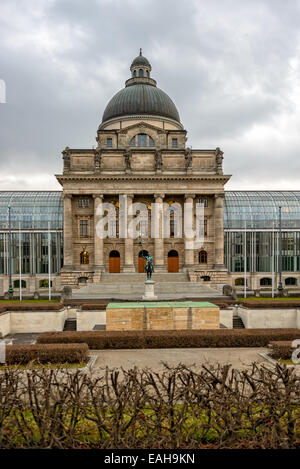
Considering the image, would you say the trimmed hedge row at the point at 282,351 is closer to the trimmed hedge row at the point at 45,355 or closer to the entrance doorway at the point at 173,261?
the trimmed hedge row at the point at 45,355

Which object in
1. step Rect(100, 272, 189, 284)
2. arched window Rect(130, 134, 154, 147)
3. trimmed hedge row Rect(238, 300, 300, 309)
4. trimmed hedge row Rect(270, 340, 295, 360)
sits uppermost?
arched window Rect(130, 134, 154, 147)

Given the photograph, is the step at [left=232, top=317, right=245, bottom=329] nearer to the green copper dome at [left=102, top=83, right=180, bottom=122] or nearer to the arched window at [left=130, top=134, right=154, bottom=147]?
the arched window at [left=130, top=134, right=154, bottom=147]

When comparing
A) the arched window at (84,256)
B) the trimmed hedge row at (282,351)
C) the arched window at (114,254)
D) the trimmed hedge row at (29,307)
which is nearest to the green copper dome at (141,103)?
the arched window at (114,254)

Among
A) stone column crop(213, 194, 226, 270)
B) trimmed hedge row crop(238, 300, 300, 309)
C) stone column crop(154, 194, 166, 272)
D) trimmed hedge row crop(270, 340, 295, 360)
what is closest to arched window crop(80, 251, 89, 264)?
stone column crop(154, 194, 166, 272)

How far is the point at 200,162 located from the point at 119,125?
56.5ft

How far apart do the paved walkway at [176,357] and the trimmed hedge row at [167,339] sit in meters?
0.42

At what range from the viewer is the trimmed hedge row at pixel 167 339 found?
1739 cm

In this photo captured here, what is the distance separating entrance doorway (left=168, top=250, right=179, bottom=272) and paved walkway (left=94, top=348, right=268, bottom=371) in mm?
35842

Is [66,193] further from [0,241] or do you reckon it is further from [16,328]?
[16,328]

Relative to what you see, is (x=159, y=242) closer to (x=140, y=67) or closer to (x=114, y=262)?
(x=114, y=262)

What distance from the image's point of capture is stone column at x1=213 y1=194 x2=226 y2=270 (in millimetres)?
51469

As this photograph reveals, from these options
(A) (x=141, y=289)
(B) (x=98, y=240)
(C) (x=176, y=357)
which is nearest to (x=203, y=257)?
(A) (x=141, y=289)

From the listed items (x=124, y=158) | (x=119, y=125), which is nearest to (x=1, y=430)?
(x=124, y=158)

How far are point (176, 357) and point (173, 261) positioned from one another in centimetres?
3774
